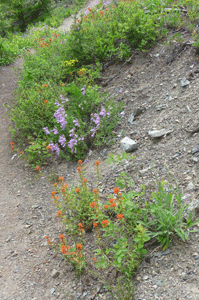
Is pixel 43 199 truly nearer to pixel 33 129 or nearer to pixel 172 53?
pixel 33 129

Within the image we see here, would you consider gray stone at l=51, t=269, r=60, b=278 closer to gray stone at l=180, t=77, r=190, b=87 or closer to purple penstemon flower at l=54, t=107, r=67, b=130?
purple penstemon flower at l=54, t=107, r=67, b=130

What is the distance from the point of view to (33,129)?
17.7 feet

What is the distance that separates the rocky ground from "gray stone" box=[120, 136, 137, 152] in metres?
0.12

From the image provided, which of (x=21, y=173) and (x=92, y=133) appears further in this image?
(x=21, y=173)

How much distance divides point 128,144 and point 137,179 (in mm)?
800

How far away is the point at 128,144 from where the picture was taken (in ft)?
13.1

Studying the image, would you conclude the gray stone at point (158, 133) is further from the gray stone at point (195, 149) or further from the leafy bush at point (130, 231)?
the leafy bush at point (130, 231)

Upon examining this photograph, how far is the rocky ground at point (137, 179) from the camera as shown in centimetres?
236

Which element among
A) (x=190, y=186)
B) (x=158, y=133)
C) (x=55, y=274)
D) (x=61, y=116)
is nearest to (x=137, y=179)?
(x=190, y=186)

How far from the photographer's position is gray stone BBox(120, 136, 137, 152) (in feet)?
13.0

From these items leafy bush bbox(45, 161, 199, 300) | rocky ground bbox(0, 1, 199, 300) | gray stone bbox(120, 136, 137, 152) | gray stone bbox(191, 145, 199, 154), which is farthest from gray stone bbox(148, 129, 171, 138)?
leafy bush bbox(45, 161, 199, 300)

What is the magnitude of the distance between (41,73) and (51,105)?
1979 mm

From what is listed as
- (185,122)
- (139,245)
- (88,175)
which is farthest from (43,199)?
(185,122)

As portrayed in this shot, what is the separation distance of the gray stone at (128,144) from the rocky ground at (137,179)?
0.12 metres
